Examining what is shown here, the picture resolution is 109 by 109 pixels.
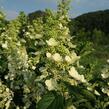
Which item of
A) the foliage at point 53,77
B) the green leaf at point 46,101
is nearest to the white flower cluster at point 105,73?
the foliage at point 53,77

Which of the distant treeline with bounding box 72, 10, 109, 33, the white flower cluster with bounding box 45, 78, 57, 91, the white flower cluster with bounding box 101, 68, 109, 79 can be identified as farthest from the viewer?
the distant treeline with bounding box 72, 10, 109, 33

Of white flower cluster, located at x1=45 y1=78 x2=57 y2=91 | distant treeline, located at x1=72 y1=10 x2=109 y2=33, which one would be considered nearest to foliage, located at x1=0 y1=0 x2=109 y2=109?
white flower cluster, located at x1=45 y1=78 x2=57 y2=91

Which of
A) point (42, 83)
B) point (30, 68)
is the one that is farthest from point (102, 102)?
point (30, 68)

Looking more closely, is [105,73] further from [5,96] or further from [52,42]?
[5,96]

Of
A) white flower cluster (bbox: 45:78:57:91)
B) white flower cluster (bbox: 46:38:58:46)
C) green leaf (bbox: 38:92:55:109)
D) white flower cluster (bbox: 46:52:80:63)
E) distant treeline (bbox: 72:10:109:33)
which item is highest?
distant treeline (bbox: 72:10:109:33)

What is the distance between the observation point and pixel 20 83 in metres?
3.90

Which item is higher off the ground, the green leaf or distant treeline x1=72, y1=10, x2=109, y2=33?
distant treeline x1=72, y1=10, x2=109, y2=33

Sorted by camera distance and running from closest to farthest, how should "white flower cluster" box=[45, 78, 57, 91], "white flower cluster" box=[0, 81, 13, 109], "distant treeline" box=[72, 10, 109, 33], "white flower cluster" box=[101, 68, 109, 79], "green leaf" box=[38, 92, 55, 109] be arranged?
"green leaf" box=[38, 92, 55, 109], "white flower cluster" box=[45, 78, 57, 91], "white flower cluster" box=[101, 68, 109, 79], "white flower cluster" box=[0, 81, 13, 109], "distant treeline" box=[72, 10, 109, 33]

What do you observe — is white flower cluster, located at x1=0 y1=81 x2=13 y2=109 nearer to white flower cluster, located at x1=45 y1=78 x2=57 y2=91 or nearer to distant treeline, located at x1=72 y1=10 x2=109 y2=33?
white flower cluster, located at x1=45 y1=78 x2=57 y2=91

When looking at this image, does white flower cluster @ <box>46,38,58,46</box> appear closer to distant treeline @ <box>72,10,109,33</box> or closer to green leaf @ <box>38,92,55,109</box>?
green leaf @ <box>38,92,55,109</box>

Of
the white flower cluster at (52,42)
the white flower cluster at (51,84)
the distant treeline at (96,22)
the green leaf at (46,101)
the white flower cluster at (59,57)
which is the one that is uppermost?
the distant treeline at (96,22)

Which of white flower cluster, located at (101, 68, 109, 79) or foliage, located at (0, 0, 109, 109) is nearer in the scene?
foliage, located at (0, 0, 109, 109)

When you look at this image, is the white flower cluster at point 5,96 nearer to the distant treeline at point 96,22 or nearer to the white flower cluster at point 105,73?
the white flower cluster at point 105,73

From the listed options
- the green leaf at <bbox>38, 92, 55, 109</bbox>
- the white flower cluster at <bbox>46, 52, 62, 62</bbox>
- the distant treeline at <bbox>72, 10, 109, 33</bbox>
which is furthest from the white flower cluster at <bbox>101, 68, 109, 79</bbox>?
the distant treeline at <bbox>72, 10, 109, 33</bbox>
